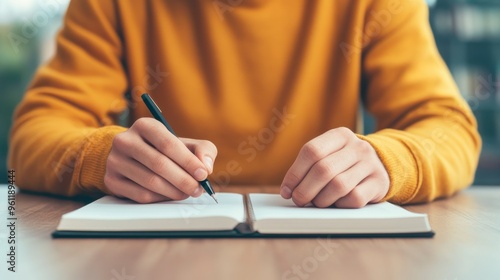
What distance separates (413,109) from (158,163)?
593 millimetres

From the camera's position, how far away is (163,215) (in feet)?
1.94

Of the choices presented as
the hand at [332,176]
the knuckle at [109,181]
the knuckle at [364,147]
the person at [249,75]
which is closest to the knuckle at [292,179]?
the hand at [332,176]

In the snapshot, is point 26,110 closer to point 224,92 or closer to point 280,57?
point 224,92

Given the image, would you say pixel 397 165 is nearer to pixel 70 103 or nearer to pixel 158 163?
pixel 158 163

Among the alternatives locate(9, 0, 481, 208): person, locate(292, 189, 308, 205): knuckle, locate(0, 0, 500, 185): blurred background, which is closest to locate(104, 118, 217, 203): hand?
locate(292, 189, 308, 205): knuckle

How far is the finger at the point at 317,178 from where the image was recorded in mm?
662

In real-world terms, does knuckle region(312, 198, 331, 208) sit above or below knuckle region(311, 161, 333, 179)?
below

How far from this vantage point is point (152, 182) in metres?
0.69

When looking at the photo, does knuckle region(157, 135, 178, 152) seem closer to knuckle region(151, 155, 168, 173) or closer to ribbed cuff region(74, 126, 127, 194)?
knuckle region(151, 155, 168, 173)

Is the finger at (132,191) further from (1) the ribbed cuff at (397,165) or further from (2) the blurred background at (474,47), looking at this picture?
(2) the blurred background at (474,47)

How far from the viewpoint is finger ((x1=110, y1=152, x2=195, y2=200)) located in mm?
694

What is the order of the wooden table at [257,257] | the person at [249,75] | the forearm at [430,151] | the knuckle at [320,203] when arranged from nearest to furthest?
the wooden table at [257,257] → the knuckle at [320,203] → the forearm at [430,151] → the person at [249,75]

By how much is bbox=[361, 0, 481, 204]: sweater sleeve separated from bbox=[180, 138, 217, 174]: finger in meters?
0.22

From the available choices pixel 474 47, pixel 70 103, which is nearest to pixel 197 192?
pixel 70 103
